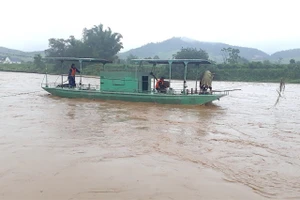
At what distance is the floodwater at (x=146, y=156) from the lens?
5.14 meters

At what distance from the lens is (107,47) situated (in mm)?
54031

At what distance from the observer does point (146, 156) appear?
7102 mm

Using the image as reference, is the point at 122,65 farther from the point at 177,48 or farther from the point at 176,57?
the point at 177,48

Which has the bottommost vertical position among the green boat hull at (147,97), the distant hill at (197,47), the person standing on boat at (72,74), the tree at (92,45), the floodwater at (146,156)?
the floodwater at (146,156)

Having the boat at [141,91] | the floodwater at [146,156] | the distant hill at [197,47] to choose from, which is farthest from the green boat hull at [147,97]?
the distant hill at [197,47]

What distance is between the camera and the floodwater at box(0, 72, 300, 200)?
5.14 m

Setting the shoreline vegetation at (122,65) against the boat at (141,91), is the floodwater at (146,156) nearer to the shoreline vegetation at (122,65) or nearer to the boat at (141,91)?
the boat at (141,91)

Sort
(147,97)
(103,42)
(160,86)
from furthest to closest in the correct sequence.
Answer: (103,42), (160,86), (147,97)

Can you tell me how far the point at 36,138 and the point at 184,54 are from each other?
41.0m

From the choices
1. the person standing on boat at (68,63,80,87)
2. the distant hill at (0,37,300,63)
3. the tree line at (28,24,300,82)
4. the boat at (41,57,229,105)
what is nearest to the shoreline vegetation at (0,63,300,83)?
the tree line at (28,24,300,82)

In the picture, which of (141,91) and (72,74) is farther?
(72,74)

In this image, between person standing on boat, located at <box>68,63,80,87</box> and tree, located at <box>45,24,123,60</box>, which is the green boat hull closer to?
person standing on boat, located at <box>68,63,80,87</box>

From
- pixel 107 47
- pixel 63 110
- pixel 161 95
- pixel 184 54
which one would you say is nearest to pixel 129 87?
pixel 161 95

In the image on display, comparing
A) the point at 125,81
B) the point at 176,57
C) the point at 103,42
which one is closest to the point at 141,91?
the point at 125,81
